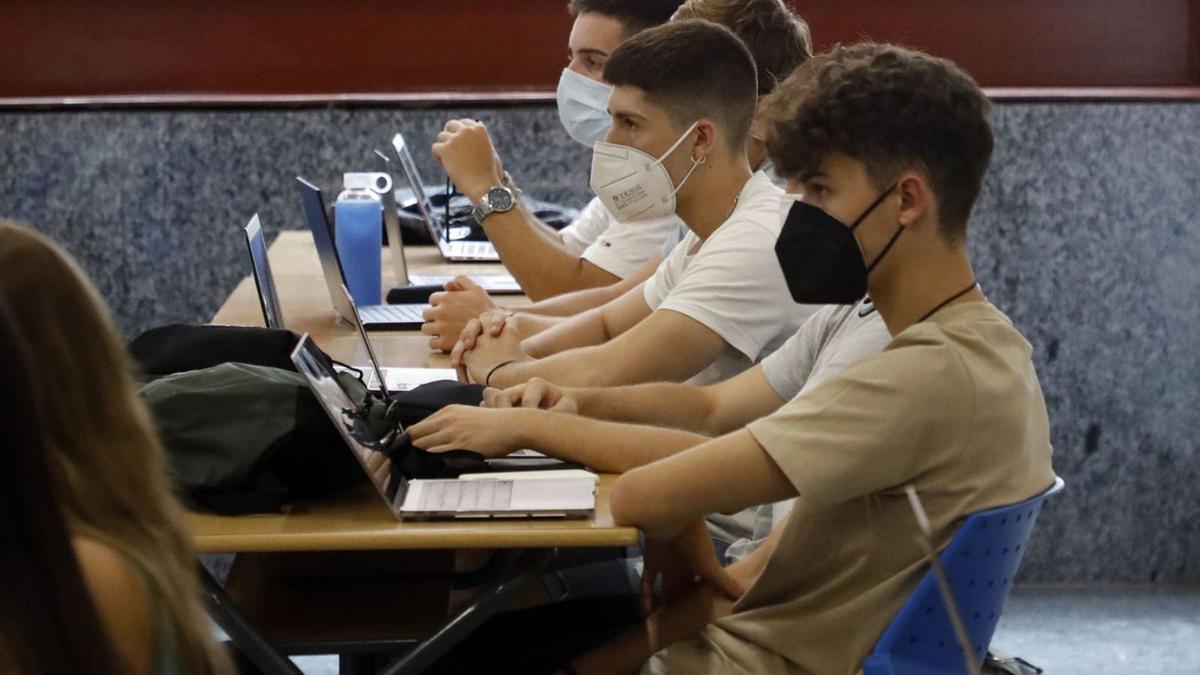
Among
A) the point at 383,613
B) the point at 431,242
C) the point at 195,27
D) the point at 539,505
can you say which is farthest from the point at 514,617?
the point at 195,27

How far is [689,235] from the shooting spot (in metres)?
2.59

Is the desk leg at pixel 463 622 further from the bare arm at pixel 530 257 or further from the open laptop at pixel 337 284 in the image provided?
the bare arm at pixel 530 257

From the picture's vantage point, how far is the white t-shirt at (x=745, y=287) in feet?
7.40

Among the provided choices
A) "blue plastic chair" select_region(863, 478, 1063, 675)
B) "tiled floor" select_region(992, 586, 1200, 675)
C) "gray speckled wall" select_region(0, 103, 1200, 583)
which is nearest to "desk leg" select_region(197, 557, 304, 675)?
"blue plastic chair" select_region(863, 478, 1063, 675)

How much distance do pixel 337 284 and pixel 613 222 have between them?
2.45 ft

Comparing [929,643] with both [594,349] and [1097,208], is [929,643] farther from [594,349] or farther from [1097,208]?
[1097,208]

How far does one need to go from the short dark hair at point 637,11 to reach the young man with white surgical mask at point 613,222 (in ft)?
0.20

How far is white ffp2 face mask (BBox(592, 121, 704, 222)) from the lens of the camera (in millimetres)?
2465

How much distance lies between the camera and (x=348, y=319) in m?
2.76

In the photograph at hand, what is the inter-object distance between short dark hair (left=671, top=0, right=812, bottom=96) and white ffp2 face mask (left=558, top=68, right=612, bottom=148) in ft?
1.94

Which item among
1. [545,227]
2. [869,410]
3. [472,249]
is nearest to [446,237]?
[472,249]

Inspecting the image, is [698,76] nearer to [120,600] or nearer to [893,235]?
[893,235]

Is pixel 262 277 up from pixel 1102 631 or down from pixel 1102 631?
up

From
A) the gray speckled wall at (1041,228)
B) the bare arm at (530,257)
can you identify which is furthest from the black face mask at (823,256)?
the gray speckled wall at (1041,228)
